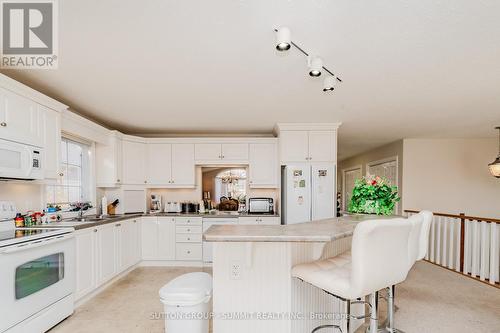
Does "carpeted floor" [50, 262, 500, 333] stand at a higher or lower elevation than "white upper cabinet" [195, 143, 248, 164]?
lower

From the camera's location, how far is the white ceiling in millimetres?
1602

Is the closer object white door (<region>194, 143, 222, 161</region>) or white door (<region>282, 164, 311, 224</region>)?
white door (<region>282, 164, 311, 224</region>)

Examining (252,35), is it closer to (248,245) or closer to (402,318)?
(248,245)

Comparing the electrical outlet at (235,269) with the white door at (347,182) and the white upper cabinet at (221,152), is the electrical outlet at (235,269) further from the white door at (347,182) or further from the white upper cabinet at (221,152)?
the white door at (347,182)

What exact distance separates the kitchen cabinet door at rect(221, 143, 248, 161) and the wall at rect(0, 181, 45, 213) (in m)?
2.72

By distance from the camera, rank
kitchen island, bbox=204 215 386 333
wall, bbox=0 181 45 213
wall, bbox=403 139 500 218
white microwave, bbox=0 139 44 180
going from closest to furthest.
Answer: kitchen island, bbox=204 215 386 333
white microwave, bbox=0 139 44 180
wall, bbox=0 181 45 213
wall, bbox=403 139 500 218

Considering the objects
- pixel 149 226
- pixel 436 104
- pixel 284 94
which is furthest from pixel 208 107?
pixel 436 104

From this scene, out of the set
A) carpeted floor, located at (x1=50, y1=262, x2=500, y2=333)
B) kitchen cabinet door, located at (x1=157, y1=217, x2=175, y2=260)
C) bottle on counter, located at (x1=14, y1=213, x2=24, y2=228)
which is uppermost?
bottle on counter, located at (x1=14, y1=213, x2=24, y2=228)

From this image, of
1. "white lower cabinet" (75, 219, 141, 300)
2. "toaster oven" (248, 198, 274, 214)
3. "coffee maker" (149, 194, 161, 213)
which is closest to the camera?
"white lower cabinet" (75, 219, 141, 300)

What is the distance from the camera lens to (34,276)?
221 centimetres

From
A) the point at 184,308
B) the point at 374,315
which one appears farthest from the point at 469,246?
the point at 184,308

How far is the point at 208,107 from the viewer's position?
3.54 meters

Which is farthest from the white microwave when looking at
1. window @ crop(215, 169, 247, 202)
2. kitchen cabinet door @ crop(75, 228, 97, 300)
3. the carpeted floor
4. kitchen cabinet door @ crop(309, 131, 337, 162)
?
kitchen cabinet door @ crop(309, 131, 337, 162)

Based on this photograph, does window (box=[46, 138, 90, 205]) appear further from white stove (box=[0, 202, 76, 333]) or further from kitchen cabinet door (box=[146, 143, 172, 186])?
kitchen cabinet door (box=[146, 143, 172, 186])
